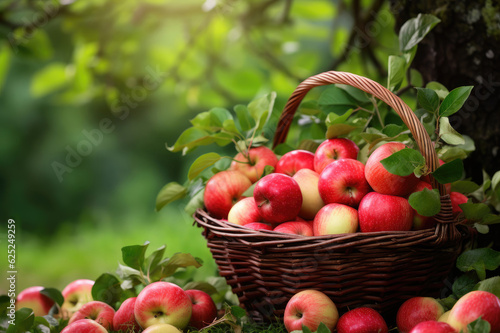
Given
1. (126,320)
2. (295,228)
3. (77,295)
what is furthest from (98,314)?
(295,228)

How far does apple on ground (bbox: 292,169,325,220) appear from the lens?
1.03 m

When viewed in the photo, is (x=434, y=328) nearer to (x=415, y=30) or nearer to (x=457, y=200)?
(x=457, y=200)

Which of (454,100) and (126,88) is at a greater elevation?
(126,88)

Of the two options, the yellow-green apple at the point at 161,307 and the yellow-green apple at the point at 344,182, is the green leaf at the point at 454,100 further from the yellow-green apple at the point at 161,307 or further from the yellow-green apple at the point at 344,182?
the yellow-green apple at the point at 161,307

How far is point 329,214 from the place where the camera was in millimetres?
930

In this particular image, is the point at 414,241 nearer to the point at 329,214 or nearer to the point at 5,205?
the point at 329,214

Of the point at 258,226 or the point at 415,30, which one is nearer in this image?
the point at 258,226

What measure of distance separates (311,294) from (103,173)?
3.06 meters

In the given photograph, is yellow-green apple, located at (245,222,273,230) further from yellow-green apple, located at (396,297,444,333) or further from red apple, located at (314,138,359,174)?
yellow-green apple, located at (396,297,444,333)

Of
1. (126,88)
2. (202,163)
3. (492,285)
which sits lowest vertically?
(492,285)

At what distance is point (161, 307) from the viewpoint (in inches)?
37.1

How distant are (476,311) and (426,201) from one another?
190 millimetres

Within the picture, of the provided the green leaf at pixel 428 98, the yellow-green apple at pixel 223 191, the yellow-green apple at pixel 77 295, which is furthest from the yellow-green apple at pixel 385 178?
the yellow-green apple at pixel 77 295

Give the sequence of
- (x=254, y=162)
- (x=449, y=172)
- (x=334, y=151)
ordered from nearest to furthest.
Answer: (x=449, y=172)
(x=334, y=151)
(x=254, y=162)
